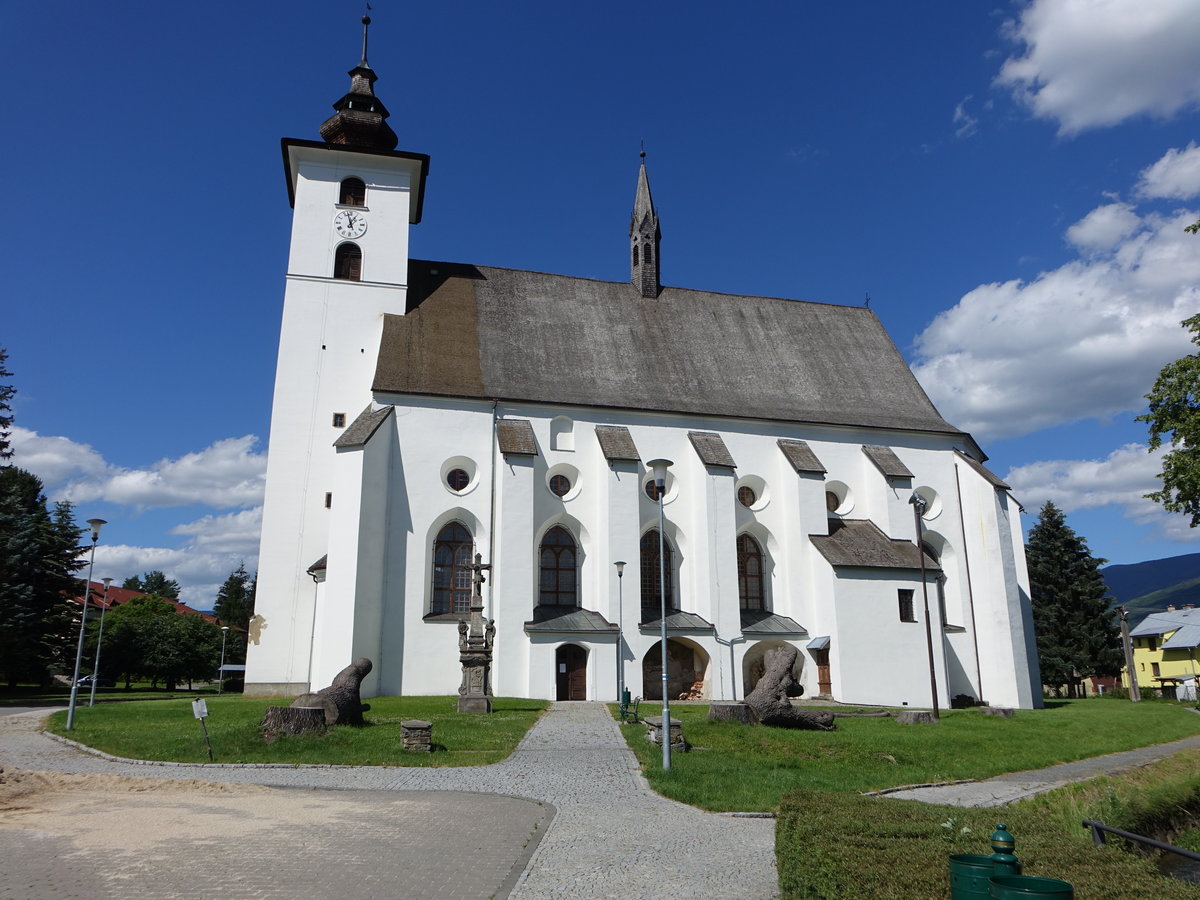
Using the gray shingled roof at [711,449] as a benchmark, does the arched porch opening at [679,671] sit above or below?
below

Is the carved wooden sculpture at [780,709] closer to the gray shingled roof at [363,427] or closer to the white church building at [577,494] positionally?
the white church building at [577,494]

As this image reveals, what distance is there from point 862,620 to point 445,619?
553 inches

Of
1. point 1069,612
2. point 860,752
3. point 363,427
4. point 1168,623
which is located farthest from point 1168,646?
point 363,427

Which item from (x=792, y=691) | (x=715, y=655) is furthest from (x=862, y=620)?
(x=792, y=691)

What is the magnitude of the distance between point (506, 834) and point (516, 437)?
67.0ft

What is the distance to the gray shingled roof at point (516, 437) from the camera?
2873 centimetres

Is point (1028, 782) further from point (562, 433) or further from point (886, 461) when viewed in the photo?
point (886, 461)

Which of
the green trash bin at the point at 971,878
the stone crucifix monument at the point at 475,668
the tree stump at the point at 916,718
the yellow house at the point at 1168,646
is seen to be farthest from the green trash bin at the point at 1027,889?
the yellow house at the point at 1168,646

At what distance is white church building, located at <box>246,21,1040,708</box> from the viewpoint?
2769cm

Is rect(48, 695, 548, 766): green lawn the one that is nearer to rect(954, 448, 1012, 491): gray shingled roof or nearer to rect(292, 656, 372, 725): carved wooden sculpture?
rect(292, 656, 372, 725): carved wooden sculpture

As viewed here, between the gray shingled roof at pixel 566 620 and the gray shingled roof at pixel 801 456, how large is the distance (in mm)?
9279

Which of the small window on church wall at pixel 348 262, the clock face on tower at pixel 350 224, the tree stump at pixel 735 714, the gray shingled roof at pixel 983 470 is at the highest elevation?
the clock face on tower at pixel 350 224

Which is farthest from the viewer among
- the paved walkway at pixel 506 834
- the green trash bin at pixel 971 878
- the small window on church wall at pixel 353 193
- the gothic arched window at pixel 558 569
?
the small window on church wall at pixel 353 193

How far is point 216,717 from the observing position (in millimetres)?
19891
